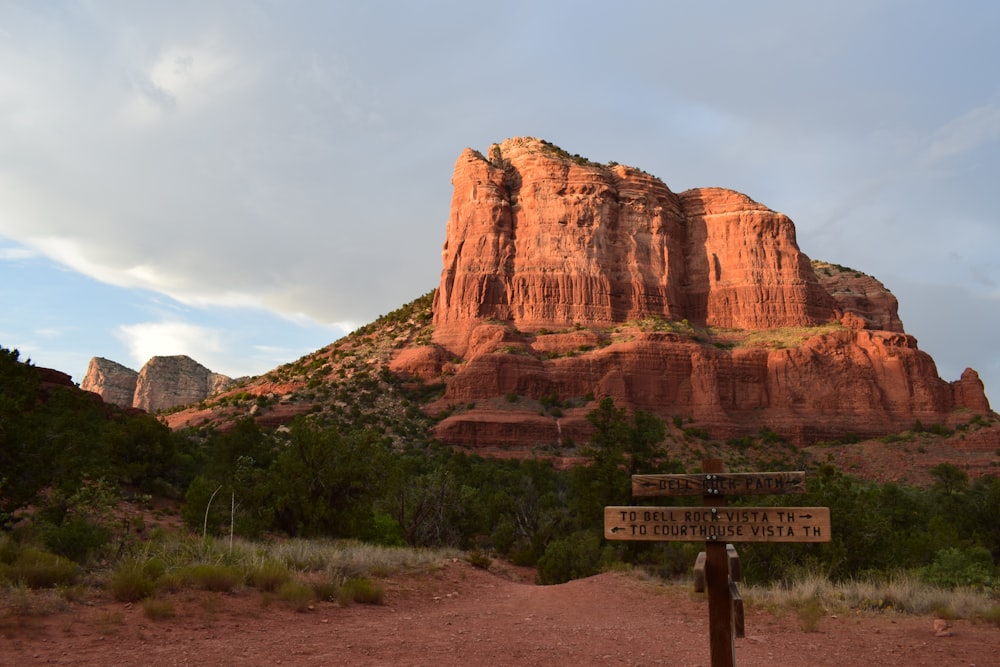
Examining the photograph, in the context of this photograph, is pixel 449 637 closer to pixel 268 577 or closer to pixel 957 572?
pixel 268 577

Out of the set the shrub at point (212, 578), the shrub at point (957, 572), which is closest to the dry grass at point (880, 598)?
the shrub at point (957, 572)

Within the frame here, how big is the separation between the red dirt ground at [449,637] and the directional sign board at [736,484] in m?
3.28

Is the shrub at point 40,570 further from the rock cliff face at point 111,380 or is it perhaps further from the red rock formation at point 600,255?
the rock cliff face at point 111,380

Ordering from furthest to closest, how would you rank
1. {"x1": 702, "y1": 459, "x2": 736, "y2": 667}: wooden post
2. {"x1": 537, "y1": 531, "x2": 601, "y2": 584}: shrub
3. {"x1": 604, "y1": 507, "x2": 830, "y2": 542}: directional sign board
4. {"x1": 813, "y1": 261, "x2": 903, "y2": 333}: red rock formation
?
{"x1": 813, "y1": 261, "x2": 903, "y2": 333}: red rock formation < {"x1": 537, "y1": 531, "x2": 601, "y2": 584}: shrub < {"x1": 702, "y1": 459, "x2": 736, "y2": 667}: wooden post < {"x1": 604, "y1": 507, "x2": 830, "y2": 542}: directional sign board

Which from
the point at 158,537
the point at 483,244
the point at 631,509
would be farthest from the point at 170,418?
the point at 631,509

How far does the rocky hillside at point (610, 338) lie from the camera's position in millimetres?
60750

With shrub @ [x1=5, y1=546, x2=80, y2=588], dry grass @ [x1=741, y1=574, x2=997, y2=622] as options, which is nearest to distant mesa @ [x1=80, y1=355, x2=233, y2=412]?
shrub @ [x1=5, y1=546, x2=80, y2=588]

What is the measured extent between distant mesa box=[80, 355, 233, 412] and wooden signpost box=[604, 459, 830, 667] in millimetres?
120441

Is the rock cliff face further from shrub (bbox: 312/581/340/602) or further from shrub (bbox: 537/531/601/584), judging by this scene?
shrub (bbox: 312/581/340/602)

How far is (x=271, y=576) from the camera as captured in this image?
1080 centimetres

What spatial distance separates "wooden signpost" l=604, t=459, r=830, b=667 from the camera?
5520mm

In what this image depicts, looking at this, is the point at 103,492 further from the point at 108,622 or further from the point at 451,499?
the point at 451,499

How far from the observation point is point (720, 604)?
5762mm

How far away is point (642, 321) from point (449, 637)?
2517 inches
